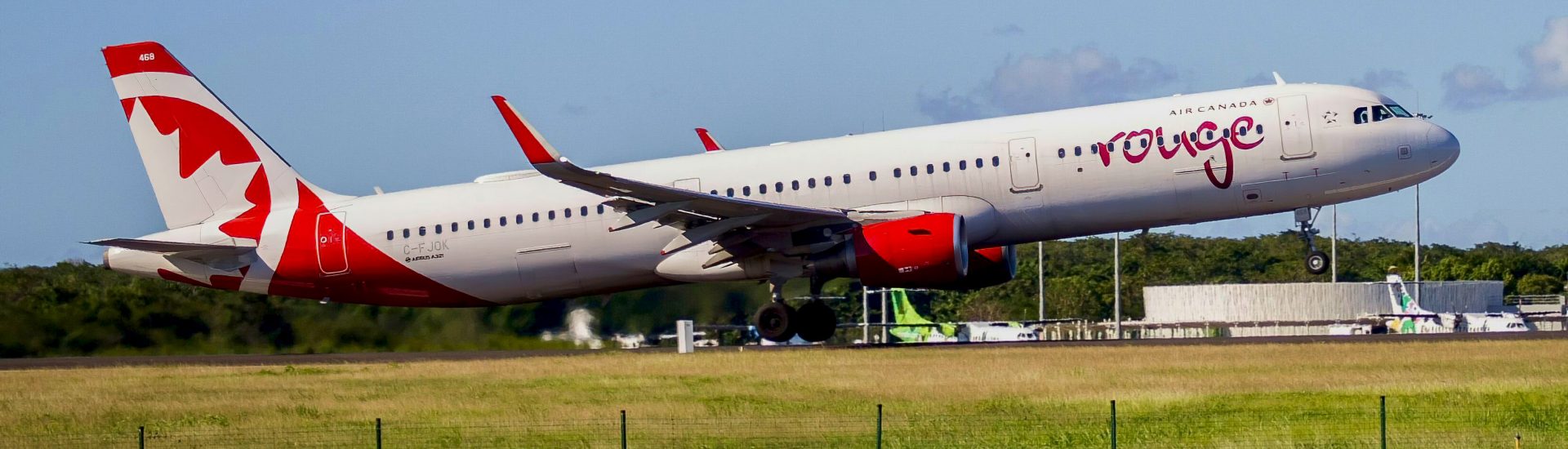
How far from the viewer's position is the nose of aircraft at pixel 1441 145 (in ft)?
95.9

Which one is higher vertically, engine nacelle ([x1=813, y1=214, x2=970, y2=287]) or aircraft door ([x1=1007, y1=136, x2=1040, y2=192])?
aircraft door ([x1=1007, y1=136, x2=1040, y2=192])

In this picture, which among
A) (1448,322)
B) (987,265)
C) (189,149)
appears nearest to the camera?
(987,265)

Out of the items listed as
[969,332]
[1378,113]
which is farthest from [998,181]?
[969,332]

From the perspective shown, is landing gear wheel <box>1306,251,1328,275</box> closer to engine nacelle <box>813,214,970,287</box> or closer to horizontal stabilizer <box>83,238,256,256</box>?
engine nacelle <box>813,214,970,287</box>

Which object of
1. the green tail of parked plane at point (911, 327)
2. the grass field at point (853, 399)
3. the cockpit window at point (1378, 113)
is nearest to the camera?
the grass field at point (853, 399)

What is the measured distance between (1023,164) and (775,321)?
559 centimetres

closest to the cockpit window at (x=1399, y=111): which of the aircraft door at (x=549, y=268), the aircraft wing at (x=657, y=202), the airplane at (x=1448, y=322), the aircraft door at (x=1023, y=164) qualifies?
the aircraft door at (x=1023, y=164)

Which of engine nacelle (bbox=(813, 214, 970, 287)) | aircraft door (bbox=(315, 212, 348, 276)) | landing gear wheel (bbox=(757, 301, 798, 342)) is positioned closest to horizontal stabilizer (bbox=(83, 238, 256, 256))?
aircraft door (bbox=(315, 212, 348, 276))

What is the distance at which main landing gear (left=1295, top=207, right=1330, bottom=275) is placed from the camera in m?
30.8

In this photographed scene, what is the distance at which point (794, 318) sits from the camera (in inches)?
1287

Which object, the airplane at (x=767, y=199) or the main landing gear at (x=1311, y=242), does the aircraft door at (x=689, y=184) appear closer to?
the airplane at (x=767, y=199)

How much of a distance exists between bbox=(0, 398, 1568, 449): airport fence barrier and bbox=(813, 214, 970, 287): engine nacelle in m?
8.63

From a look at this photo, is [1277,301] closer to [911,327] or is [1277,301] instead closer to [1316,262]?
[911,327]

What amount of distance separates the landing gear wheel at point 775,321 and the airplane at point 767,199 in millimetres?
37
